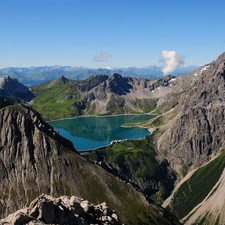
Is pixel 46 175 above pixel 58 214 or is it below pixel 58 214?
below

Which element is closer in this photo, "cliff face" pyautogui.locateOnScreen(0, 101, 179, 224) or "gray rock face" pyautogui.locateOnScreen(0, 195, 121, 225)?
"gray rock face" pyautogui.locateOnScreen(0, 195, 121, 225)

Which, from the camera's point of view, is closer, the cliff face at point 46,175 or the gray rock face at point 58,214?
the gray rock face at point 58,214

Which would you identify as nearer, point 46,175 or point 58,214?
point 58,214

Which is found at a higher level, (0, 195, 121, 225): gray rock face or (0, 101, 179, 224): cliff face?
(0, 195, 121, 225): gray rock face

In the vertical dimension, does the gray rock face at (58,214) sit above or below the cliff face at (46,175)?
above
